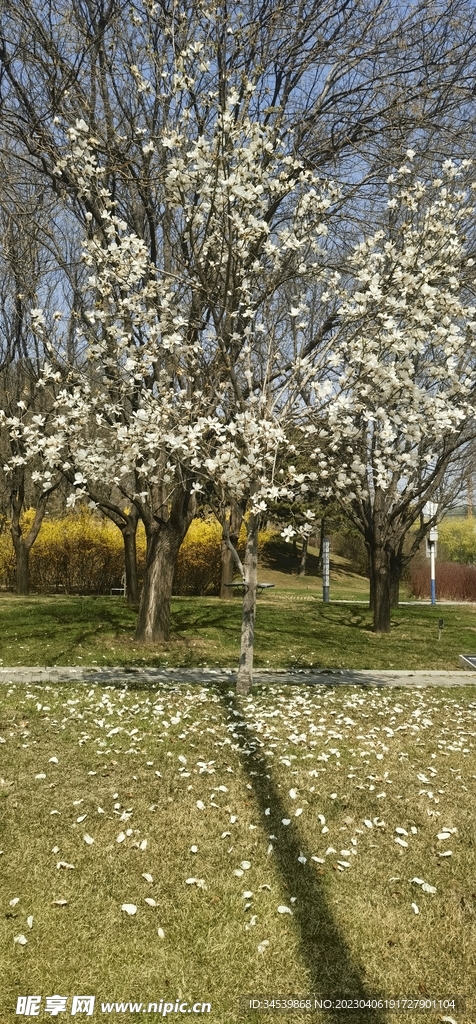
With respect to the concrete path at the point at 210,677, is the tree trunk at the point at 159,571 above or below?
above

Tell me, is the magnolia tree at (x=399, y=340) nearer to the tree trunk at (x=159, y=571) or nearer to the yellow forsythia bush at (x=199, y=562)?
the tree trunk at (x=159, y=571)

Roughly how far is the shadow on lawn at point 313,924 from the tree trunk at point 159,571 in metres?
6.63

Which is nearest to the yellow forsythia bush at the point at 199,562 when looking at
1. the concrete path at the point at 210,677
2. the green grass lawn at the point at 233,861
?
the concrete path at the point at 210,677

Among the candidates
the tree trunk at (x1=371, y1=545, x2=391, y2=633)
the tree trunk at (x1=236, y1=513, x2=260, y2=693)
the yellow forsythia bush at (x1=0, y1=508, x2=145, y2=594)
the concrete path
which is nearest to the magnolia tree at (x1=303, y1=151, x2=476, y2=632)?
the tree trunk at (x1=236, y1=513, x2=260, y2=693)

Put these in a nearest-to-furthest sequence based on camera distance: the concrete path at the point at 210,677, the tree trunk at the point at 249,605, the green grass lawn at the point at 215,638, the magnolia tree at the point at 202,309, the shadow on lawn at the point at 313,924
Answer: the shadow on lawn at the point at 313,924, the magnolia tree at the point at 202,309, the tree trunk at the point at 249,605, the concrete path at the point at 210,677, the green grass lawn at the point at 215,638

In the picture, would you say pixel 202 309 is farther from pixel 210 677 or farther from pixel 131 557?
pixel 131 557

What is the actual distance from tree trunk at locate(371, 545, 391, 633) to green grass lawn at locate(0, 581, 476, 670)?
1.12ft

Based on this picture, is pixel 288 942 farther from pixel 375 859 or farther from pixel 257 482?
pixel 257 482

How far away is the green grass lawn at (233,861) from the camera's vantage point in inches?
128

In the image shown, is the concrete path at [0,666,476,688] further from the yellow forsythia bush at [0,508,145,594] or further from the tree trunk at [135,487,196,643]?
the yellow forsythia bush at [0,508,145,594]

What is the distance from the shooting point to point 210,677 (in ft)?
31.8

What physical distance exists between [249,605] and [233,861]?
158 inches

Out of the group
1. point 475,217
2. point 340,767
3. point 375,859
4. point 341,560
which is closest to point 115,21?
point 475,217

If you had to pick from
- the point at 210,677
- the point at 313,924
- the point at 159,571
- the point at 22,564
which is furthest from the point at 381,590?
the point at 313,924
